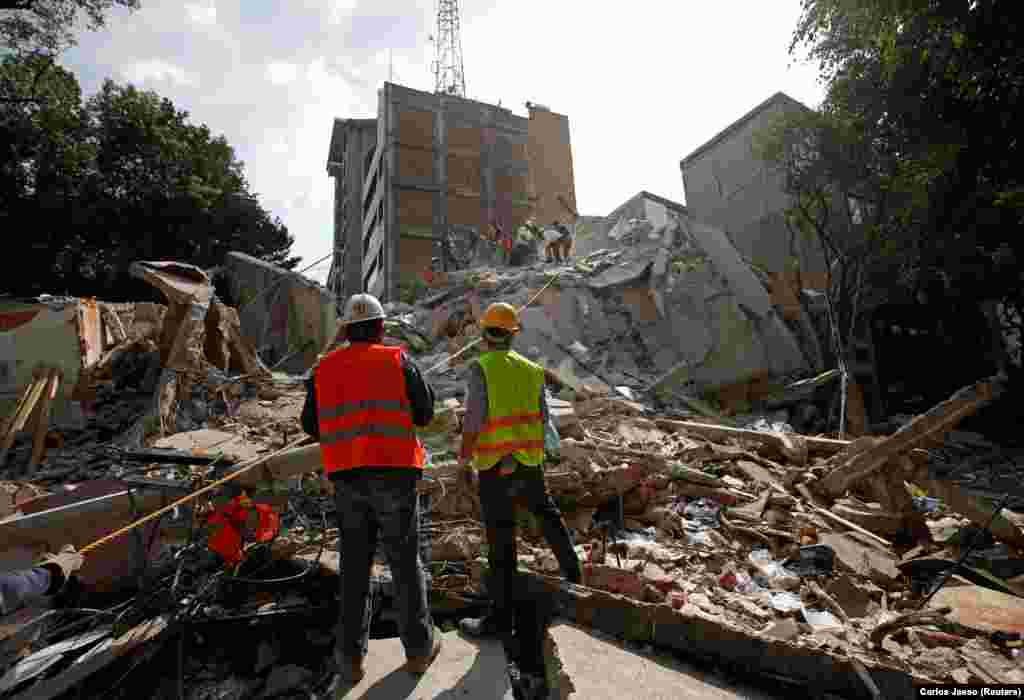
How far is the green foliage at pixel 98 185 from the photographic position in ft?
48.6

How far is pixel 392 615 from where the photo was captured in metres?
2.93

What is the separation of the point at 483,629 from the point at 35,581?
188 cm

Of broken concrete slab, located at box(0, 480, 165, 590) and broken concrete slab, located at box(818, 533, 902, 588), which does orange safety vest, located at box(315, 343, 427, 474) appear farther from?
broken concrete slab, located at box(818, 533, 902, 588)

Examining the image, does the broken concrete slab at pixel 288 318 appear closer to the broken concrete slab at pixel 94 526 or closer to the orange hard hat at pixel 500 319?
the broken concrete slab at pixel 94 526

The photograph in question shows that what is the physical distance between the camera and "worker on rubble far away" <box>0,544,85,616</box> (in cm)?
190

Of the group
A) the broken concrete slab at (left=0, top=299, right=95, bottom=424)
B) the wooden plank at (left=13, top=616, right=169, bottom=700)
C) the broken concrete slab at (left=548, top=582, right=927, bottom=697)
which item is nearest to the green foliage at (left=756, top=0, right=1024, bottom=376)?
the broken concrete slab at (left=548, top=582, right=927, bottom=697)

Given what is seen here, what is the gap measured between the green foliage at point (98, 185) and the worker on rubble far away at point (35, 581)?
17426mm

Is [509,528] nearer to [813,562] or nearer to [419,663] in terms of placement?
[419,663]

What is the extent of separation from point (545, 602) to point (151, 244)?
Result: 62.5 ft

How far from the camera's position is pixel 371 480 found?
226 cm

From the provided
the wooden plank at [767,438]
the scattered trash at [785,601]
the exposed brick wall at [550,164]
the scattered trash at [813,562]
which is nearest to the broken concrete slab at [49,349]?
the wooden plank at [767,438]

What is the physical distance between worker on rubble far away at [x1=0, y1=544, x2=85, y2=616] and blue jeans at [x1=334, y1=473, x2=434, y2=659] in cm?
114

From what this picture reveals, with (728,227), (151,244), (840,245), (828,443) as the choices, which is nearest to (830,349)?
(840,245)

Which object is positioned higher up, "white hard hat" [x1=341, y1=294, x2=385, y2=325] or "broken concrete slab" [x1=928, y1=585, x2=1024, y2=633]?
"white hard hat" [x1=341, y1=294, x2=385, y2=325]
